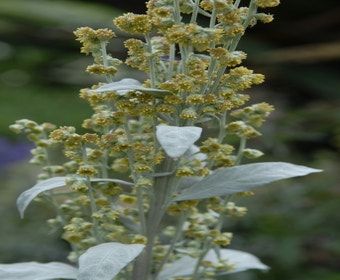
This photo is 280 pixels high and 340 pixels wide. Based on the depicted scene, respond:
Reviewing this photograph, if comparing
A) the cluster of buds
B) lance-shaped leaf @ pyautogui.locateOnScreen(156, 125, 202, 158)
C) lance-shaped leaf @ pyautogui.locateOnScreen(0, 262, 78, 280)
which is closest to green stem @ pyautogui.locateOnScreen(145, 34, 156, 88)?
the cluster of buds

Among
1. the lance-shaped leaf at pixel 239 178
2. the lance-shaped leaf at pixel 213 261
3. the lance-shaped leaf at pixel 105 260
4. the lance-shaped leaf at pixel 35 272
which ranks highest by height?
the lance-shaped leaf at pixel 239 178

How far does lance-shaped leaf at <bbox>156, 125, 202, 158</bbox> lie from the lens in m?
0.97

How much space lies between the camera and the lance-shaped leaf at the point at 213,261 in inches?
54.1

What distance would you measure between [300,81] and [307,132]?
4.65ft

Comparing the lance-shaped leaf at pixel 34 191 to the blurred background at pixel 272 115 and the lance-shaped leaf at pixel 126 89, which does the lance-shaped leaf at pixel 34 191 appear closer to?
the lance-shaped leaf at pixel 126 89

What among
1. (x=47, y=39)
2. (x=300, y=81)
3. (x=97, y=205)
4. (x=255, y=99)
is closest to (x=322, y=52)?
(x=300, y=81)

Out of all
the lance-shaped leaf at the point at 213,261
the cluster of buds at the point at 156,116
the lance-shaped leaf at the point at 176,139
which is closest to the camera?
the lance-shaped leaf at the point at 176,139

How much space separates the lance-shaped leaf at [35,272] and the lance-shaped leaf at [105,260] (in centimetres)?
17

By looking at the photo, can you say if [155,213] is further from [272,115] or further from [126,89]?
[272,115]

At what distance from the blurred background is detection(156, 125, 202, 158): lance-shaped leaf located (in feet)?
4.84

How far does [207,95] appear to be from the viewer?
43.4 inches

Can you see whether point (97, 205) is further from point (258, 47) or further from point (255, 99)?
point (258, 47)

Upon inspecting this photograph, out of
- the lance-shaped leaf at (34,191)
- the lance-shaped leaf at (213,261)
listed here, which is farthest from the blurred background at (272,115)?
the lance-shaped leaf at (34,191)

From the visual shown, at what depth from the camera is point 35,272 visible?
1.23 meters
